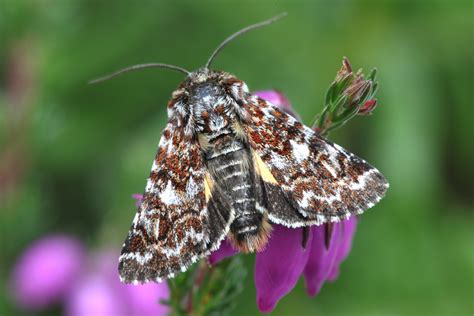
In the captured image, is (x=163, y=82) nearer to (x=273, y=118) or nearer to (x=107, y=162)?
(x=107, y=162)

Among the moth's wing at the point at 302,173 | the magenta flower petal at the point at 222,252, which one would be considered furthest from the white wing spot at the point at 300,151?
the magenta flower petal at the point at 222,252

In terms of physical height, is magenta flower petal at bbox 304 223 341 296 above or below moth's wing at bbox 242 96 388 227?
below

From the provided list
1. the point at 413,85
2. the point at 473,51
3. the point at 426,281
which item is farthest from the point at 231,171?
the point at 473,51

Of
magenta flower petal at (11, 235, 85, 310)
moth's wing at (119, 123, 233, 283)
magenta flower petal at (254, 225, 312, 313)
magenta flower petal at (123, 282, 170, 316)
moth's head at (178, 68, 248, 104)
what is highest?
magenta flower petal at (11, 235, 85, 310)

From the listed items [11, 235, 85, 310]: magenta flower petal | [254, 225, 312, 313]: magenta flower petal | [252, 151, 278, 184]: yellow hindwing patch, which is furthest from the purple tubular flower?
[11, 235, 85, 310]: magenta flower petal

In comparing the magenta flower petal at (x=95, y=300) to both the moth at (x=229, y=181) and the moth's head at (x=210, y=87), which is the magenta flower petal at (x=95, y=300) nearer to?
the moth at (x=229, y=181)

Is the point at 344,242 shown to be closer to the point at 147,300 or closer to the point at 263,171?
the point at 263,171

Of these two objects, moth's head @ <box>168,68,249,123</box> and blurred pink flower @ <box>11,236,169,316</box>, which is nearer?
moth's head @ <box>168,68,249,123</box>

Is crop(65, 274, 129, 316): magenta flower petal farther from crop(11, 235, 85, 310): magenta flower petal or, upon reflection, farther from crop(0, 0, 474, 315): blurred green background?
crop(0, 0, 474, 315): blurred green background
